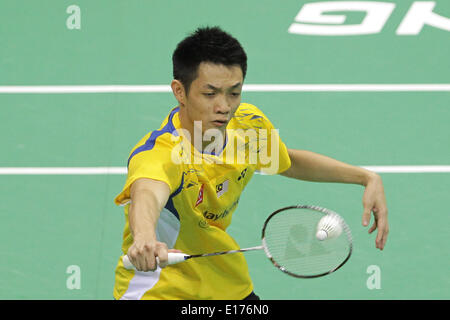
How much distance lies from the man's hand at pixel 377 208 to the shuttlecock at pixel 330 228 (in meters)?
0.18

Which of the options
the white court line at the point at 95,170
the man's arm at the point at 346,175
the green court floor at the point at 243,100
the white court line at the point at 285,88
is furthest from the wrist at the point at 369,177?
the white court line at the point at 285,88

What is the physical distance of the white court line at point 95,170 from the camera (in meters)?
7.49

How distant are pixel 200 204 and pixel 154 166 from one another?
518 mm

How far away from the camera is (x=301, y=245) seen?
4504 mm

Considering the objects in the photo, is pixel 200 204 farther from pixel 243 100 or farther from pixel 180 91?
pixel 243 100

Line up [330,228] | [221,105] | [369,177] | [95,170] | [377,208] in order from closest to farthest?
[221,105] → [330,228] → [377,208] → [369,177] → [95,170]

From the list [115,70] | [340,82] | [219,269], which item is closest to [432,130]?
[340,82]

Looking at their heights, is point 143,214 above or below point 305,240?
above

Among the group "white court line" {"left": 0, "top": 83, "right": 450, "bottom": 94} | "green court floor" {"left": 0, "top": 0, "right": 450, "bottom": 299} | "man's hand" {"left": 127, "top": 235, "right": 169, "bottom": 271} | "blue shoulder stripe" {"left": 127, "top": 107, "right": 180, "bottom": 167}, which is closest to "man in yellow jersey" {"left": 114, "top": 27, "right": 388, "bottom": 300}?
"blue shoulder stripe" {"left": 127, "top": 107, "right": 180, "bottom": 167}

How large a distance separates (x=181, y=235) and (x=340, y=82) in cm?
413

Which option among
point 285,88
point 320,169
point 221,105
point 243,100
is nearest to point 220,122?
point 221,105

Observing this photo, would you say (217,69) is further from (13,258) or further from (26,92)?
(26,92)

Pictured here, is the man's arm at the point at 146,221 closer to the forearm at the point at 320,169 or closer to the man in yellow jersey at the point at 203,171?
the man in yellow jersey at the point at 203,171

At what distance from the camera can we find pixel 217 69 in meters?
4.35
